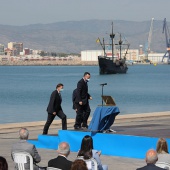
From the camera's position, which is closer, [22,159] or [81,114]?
[22,159]

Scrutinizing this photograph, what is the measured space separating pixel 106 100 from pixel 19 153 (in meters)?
7.00

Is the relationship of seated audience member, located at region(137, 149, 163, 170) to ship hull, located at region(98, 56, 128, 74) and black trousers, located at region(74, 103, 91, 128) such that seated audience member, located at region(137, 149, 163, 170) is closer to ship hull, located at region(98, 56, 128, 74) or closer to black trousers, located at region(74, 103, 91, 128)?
black trousers, located at region(74, 103, 91, 128)

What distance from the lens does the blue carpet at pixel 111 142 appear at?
16.7m

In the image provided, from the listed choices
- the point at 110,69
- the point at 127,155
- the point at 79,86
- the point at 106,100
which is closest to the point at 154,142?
the point at 127,155

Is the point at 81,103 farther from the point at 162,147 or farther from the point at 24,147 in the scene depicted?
the point at 162,147

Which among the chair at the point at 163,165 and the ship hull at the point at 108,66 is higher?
the chair at the point at 163,165

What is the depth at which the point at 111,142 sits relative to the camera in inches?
688

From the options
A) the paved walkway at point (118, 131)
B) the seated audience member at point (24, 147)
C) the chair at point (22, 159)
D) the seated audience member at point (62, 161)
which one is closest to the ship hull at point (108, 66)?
the paved walkway at point (118, 131)

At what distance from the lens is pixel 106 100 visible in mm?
18312

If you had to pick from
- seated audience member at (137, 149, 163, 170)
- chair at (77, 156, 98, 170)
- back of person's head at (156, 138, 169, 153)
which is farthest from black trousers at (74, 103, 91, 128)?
seated audience member at (137, 149, 163, 170)

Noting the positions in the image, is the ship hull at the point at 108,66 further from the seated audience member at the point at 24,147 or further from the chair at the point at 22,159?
the chair at the point at 22,159

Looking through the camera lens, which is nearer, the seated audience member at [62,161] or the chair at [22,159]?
the seated audience member at [62,161]

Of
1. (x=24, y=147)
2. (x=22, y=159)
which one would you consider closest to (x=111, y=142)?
(x=24, y=147)

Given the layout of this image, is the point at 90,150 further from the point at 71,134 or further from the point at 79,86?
the point at 79,86
